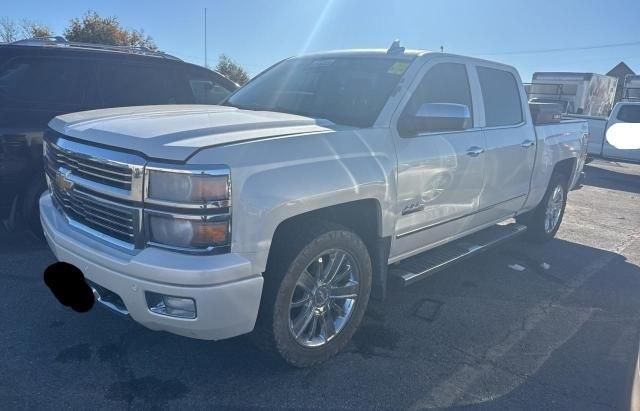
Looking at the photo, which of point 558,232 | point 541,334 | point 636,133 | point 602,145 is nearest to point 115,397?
point 541,334

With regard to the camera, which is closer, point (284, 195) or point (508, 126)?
point (284, 195)

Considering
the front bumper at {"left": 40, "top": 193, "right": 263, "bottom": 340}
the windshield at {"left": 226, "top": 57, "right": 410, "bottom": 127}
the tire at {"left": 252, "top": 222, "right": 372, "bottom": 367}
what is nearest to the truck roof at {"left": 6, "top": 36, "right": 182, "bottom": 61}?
the windshield at {"left": 226, "top": 57, "right": 410, "bottom": 127}

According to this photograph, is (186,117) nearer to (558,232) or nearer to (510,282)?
(510,282)

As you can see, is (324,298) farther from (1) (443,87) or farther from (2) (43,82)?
(2) (43,82)

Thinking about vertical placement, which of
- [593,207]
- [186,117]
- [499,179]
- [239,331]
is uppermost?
[186,117]

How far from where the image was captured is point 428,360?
335 centimetres

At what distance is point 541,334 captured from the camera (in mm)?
3814

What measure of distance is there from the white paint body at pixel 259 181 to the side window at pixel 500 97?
52 cm

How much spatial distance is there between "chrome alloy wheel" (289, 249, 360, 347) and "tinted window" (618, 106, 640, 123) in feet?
41.8

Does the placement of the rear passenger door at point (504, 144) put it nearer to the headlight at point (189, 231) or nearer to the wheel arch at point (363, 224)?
the wheel arch at point (363, 224)

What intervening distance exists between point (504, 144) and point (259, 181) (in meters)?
2.85

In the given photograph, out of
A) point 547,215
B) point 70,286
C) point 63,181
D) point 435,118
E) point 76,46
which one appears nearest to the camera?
point 70,286

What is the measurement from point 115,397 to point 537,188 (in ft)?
15.1

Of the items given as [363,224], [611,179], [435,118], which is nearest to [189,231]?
[363,224]
